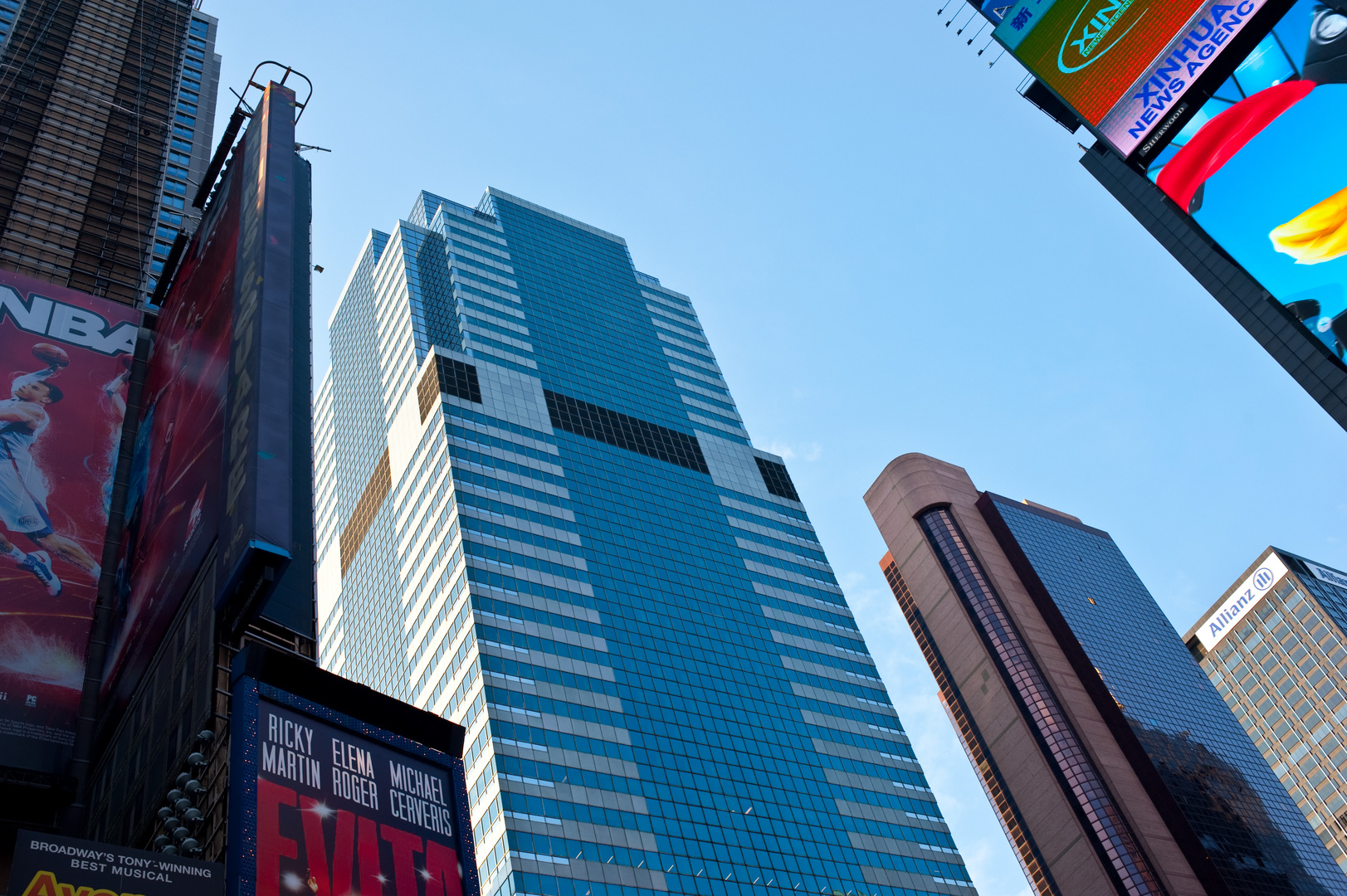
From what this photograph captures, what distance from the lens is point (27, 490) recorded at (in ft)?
142

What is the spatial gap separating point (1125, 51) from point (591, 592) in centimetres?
6125

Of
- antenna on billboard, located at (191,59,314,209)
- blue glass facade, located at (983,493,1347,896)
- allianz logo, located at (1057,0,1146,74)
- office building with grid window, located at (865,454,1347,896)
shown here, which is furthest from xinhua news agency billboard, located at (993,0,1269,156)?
blue glass facade, located at (983,493,1347,896)

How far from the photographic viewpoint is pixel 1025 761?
7269 inches

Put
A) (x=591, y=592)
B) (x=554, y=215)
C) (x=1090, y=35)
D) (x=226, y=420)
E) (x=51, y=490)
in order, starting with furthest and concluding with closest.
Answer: (x=554, y=215) → (x=591, y=592) → (x=1090, y=35) → (x=51, y=490) → (x=226, y=420)

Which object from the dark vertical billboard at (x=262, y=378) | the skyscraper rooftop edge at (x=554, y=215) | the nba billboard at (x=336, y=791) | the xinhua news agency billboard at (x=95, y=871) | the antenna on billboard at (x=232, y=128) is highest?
the skyscraper rooftop edge at (x=554, y=215)

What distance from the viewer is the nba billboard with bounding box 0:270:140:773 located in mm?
39750

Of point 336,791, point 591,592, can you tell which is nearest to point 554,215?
point 591,592

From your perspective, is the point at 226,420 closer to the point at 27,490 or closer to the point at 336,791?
the point at 27,490

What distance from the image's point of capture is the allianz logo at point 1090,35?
71.9 meters

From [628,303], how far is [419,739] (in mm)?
120650

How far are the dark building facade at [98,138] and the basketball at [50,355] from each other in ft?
56.9

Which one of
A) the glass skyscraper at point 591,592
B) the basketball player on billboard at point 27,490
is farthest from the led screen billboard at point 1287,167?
the basketball player on billboard at point 27,490

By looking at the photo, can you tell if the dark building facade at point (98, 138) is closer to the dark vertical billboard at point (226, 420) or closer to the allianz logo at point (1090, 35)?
the dark vertical billboard at point (226, 420)

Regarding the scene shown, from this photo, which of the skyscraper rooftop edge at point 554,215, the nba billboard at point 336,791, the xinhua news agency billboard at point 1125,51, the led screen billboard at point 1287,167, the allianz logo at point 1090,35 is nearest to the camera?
the nba billboard at point 336,791
